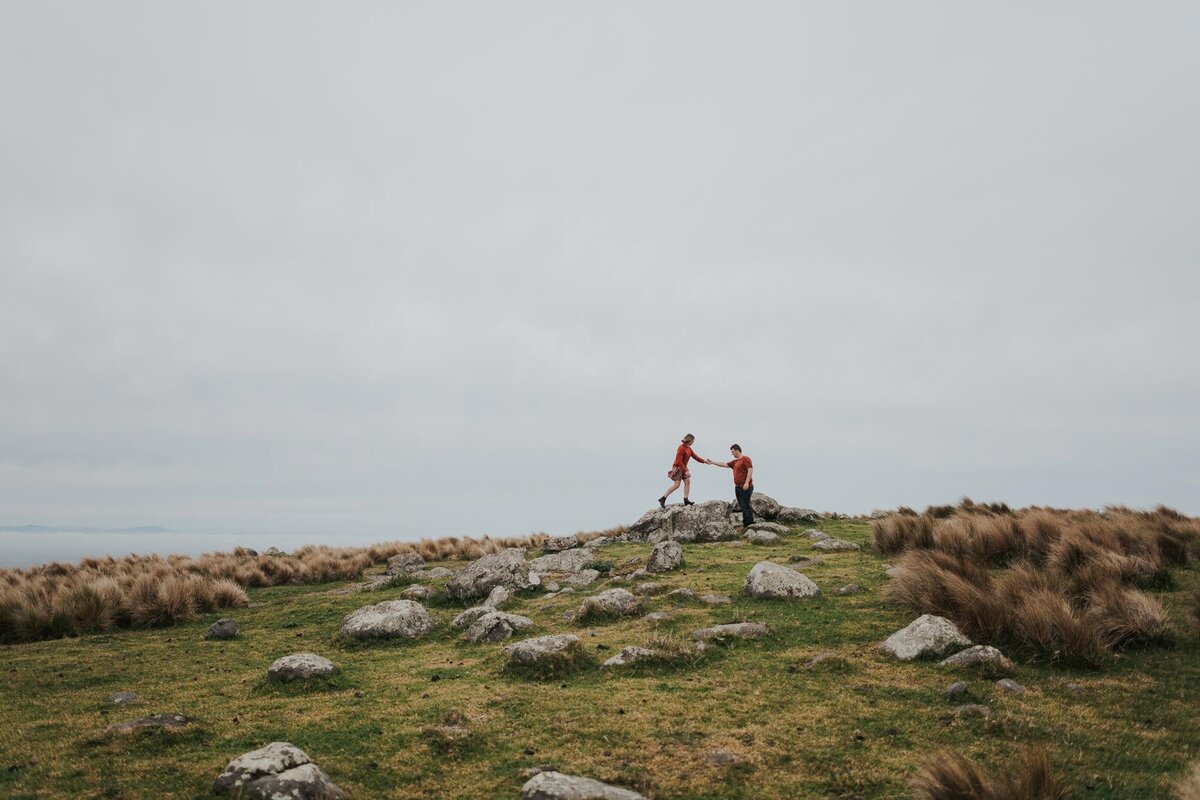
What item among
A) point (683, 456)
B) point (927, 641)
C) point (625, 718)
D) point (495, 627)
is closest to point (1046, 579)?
point (927, 641)

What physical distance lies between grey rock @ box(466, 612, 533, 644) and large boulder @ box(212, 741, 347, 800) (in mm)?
5306

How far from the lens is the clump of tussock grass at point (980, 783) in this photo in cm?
464

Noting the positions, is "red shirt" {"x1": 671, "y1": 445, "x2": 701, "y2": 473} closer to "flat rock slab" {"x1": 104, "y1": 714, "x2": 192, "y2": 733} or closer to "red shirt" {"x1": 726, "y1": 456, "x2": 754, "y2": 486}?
"red shirt" {"x1": 726, "y1": 456, "x2": 754, "y2": 486}

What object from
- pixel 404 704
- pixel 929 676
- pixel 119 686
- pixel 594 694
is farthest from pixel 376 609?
pixel 929 676

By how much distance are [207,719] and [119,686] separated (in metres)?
3.13

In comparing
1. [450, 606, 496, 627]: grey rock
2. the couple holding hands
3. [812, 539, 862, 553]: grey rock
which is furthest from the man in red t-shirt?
[450, 606, 496, 627]: grey rock

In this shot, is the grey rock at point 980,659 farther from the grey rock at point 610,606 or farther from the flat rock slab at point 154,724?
the flat rock slab at point 154,724

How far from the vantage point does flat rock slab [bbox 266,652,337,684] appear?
9.06 m

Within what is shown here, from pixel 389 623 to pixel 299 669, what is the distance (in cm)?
296

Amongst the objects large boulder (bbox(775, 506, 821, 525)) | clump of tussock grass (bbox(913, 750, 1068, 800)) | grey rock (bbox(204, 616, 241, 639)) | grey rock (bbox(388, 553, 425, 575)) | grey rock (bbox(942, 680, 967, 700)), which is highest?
large boulder (bbox(775, 506, 821, 525))

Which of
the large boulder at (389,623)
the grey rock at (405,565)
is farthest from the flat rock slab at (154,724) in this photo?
the grey rock at (405,565)

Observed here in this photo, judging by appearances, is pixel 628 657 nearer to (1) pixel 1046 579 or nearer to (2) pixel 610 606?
(2) pixel 610 606

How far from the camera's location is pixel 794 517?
26.5 metres

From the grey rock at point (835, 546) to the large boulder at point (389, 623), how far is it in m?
11.4
